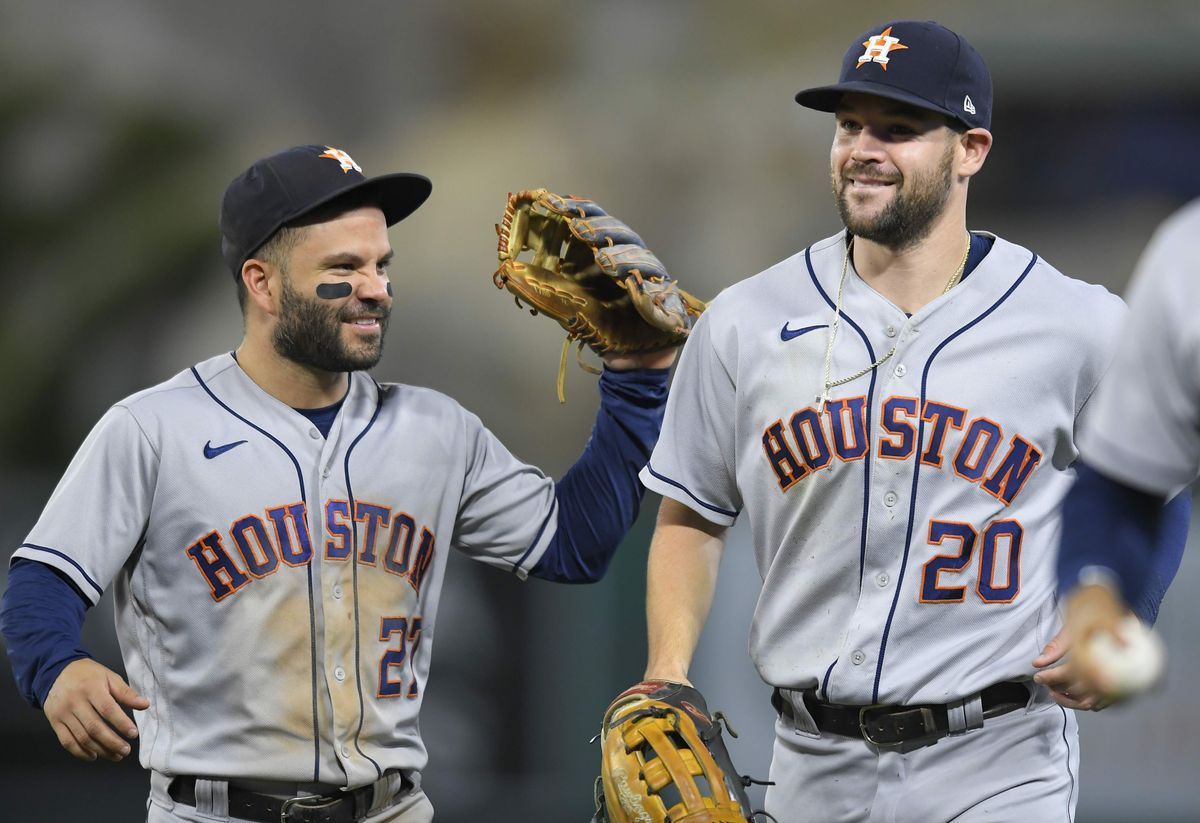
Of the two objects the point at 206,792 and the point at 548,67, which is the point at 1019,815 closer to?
the point at 206,792

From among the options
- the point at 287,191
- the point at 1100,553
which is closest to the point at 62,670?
the point at 287,191

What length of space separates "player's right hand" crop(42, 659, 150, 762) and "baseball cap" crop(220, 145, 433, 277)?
841 millimetres

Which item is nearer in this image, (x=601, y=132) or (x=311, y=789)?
(x=311, y=789)

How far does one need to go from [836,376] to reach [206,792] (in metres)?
1.23

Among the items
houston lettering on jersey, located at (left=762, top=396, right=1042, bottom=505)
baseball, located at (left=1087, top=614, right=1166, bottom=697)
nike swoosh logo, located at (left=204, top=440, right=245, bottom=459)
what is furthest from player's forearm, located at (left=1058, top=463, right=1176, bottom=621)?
nike swoosh logo, located at (left=204, top=440, right=245, bottom=459)

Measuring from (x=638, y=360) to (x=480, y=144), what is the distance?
4.31 m

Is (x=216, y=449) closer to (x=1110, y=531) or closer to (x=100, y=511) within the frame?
(x=100, y=511)

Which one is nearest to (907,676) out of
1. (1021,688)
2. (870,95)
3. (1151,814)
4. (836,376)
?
(1021,688)

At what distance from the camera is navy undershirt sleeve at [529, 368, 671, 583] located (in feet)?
9.90

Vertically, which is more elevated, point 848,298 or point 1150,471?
point 848,298

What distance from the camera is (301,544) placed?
9.07 ft

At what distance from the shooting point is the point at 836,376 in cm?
262

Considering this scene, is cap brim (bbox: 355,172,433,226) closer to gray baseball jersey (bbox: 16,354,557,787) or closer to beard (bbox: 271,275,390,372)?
beard (bbox: 271,275,390,372)

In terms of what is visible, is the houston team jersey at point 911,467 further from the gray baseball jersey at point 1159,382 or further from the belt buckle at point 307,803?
the gray baseball jersey at point 1159,382
